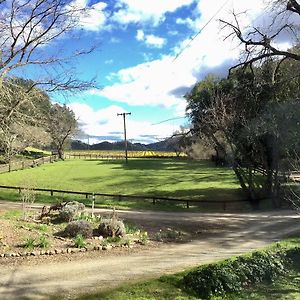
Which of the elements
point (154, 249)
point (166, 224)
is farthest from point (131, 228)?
point (154, 249)

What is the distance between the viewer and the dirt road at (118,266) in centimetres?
936

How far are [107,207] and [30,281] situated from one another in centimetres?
1622

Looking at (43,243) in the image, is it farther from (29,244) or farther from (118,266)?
(118,266)

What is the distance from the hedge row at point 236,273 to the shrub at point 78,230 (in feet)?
20.1

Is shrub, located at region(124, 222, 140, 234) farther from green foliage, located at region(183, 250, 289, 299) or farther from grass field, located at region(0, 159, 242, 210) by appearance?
grass field, located at region(0, 159, 242, 210)

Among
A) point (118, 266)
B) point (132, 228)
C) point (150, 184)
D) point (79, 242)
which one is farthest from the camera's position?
point (150, 184)

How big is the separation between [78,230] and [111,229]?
122cm

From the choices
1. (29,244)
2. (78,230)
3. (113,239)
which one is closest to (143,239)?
(113,239)

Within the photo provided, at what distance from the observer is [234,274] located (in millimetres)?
9406

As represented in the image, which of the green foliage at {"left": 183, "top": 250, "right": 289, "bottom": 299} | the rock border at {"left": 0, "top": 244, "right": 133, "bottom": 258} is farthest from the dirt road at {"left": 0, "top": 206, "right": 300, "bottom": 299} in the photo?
the green foliage at {"left": 183, "top": 250, "right": 289, "bottom": 299}

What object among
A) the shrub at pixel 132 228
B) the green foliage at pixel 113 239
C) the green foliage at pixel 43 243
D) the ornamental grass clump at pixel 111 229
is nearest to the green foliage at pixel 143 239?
the ornamental grass clump at pixel 111 229

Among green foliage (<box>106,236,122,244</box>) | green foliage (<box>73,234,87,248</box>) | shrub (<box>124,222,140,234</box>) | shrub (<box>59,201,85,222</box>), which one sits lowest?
shrub (<box>124,222,140,234</box>)

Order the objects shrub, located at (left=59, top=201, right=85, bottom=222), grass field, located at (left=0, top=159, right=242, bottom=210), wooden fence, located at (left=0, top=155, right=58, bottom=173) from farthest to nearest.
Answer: wooden fence, located at (left=0, top=155, right=58, bottom=173) < grass field, located at (left=0, top=159, right=242, bottom=210) < shrub, located at (left=59, top=201, right=85, bottom=222)

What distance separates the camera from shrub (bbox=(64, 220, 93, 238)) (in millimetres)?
14930
